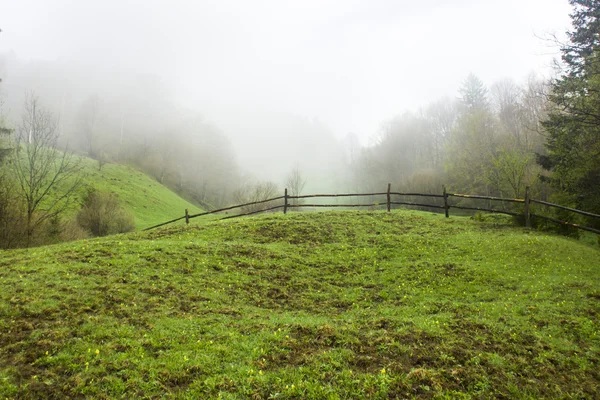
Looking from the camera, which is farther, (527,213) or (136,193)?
(136,193)

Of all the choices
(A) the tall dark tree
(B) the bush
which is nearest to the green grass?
(A) the tall dark tree

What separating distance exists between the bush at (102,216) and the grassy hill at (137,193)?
4.98 meters

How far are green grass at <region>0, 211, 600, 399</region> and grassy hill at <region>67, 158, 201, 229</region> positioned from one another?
33.9 m

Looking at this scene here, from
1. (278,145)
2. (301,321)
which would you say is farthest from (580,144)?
(278,145)

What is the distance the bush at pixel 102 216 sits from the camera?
115 ft

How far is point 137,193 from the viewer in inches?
2190

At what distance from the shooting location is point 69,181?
154ft

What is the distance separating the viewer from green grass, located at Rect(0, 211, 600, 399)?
230 inches

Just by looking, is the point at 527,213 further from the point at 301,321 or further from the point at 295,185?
the point at 295,185

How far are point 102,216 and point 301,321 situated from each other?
Result: 34054 millimetres

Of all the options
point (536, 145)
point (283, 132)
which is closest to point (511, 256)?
point (536, 145)

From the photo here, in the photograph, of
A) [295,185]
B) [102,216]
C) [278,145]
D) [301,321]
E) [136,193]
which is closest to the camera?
[301,321]

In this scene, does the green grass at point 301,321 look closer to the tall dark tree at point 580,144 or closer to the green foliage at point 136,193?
the tall dark tree at point 580,144

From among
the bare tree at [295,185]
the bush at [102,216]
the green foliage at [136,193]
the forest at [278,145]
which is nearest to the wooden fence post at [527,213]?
the forest at [278,145]
